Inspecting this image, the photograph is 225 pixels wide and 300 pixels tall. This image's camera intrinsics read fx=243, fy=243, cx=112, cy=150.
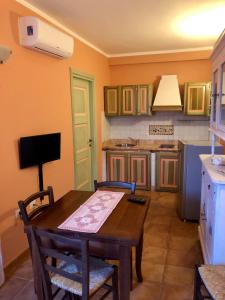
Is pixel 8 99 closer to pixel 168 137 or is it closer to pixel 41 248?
pixel 41 248

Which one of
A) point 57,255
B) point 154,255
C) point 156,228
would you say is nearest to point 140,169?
point 156,228

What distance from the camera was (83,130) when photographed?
3926 millimetres

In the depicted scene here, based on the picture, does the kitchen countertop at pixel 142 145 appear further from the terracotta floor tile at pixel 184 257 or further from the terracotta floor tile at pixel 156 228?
the terracotta floor tile at pixel 184 257

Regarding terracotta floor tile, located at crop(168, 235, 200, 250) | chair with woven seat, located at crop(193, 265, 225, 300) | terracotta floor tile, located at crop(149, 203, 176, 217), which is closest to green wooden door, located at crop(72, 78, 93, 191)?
terracotta floor tile, located at crop(149, 203, 176, 217)

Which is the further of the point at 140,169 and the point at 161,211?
the point at 140,169

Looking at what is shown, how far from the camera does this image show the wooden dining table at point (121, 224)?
146 cm

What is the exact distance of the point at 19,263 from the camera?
7.77 ft

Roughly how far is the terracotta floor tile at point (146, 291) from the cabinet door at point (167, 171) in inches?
94.2

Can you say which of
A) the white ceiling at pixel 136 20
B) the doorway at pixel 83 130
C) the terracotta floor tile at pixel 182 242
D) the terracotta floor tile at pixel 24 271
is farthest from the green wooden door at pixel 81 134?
the terracotta floor tile at pixel 182 242

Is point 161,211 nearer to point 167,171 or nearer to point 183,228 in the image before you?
point 183,228

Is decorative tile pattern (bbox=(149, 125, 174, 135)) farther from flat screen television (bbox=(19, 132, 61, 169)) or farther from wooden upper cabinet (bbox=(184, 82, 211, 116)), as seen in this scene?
flat screen television (bbox=(19, 132, 61, 169))

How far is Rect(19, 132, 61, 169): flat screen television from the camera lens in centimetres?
235

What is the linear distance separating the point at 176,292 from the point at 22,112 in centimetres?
212

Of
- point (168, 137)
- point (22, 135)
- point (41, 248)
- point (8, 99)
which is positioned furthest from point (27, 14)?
point (168, 137)
